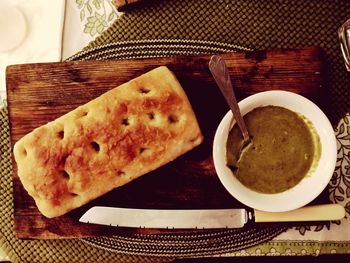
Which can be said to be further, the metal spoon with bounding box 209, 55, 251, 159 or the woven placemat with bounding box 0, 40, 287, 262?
the woven placemat with bounding box 0, 40, 287, 262

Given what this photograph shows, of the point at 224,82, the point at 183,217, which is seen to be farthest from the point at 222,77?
the point at 183,217

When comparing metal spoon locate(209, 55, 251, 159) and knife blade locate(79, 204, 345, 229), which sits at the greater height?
metal spoon locate(209, 55, 251, 159)

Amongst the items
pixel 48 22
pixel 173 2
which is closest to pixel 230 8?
pixel 173 2

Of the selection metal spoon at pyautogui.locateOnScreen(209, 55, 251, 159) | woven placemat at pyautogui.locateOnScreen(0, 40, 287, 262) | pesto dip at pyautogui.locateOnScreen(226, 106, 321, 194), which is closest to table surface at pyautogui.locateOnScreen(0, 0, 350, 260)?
woven placemat at pyautogui.locateOnScreen(0, 40, 287, 262)

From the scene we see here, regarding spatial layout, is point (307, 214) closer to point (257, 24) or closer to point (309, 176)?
point (309, 176)

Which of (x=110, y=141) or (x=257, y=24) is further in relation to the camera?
(x=257, y=24)

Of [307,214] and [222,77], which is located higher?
[222,77]

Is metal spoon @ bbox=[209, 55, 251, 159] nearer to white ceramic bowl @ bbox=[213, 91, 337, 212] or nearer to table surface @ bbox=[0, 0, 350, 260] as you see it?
white ceramic bowl @ bbox=[213, 91, 337, 212]
